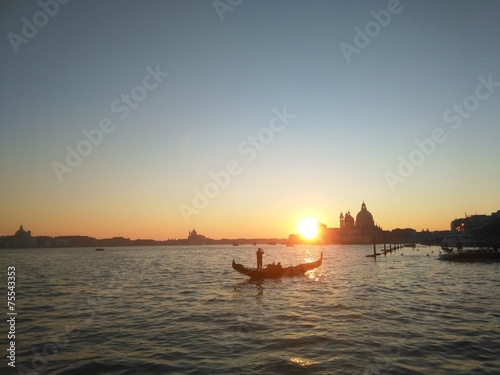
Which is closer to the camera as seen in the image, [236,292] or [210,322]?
[210,322]

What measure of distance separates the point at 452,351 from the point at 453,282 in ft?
75.4

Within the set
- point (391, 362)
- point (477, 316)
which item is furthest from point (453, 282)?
point (391, 362)

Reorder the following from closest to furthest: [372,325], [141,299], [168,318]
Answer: [372,325]
[168,318]
[141,299]

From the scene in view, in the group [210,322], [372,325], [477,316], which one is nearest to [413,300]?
[477,316]

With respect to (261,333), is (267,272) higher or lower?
lower

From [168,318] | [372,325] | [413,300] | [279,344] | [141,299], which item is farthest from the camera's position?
[141,299]

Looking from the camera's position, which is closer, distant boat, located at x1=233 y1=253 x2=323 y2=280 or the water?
the water

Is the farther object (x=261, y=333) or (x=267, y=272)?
(x=267, y=272)

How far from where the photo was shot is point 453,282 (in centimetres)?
3102

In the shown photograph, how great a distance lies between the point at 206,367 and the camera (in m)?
10.4

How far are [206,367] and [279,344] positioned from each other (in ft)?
10.8

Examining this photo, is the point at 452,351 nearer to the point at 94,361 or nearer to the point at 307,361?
the point at 307,361

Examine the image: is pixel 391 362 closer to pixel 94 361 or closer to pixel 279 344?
pixel 279 344

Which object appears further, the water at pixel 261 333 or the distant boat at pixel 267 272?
the distant boat at pixel 267 272
